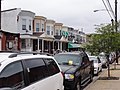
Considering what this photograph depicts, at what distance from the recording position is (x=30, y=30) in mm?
51375

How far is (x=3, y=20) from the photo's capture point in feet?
149

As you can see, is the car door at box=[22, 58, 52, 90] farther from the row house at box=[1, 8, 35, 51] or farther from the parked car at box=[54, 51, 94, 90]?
the row house at box=[1, 8, 35, 51]

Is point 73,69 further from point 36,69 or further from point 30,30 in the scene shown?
point 30,30

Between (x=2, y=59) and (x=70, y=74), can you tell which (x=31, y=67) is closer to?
(x=2, y=59)

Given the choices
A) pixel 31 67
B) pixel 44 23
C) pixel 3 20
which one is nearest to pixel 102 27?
pixel 31 67

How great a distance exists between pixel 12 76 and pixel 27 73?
1.81ft

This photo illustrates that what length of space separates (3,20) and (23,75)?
40.0 m

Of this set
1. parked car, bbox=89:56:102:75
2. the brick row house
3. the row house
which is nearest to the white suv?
parked car, bbox=89:56:102:75

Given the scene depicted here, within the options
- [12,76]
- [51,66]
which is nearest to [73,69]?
[51,66]

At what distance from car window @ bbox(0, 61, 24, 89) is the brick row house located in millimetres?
23186

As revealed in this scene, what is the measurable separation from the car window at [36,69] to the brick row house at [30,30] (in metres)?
21.9

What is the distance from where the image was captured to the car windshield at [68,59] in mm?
13748

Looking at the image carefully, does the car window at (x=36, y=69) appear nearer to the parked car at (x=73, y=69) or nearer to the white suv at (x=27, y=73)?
the white suv at (x=27, y=73)

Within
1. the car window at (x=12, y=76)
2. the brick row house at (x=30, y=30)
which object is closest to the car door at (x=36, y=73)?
the car window at (x=12, y=76)
